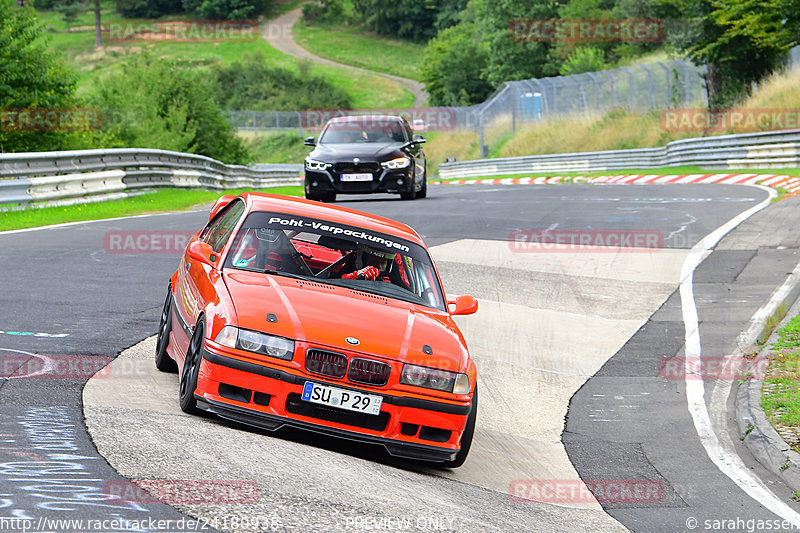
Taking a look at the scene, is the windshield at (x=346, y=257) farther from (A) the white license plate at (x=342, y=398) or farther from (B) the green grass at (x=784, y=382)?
(B) the green grass at (x=784, y=382)

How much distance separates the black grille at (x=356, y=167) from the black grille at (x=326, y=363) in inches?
566

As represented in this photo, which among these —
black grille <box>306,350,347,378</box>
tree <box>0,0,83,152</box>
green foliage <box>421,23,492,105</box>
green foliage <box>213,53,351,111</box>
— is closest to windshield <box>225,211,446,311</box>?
black grille <box>306,350,347,378</box>

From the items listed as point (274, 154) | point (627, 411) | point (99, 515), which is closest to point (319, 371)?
point (99, 515)

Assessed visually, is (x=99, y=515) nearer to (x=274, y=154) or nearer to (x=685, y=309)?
(x=685, y=309)

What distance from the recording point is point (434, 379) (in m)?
6.23

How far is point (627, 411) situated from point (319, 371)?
3.57m

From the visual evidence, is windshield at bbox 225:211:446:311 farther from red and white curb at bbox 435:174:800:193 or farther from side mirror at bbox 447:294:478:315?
red and white curb at bbox 435:174:800:193

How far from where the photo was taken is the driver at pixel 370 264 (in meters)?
7.45

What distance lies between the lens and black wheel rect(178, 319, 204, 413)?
6188 millimetres

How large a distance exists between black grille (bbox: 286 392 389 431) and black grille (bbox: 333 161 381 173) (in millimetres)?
14417

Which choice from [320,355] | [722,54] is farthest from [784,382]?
[722,54]

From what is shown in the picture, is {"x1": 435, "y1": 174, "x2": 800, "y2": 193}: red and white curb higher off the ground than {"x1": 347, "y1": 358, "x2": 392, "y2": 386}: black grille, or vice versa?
{"x1": 347, "y1": 358, "x2": 392, "y2": 386}: black grille

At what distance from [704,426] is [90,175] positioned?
1546 cm

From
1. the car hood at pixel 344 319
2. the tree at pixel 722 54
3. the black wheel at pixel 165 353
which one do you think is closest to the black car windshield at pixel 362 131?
the black wheel at pixel 165 353
